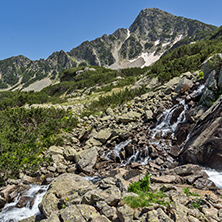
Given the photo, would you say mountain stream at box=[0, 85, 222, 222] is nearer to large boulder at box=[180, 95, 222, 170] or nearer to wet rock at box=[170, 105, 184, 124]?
wet rock at box=[170, 105, 184, 124]

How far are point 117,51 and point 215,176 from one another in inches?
6412

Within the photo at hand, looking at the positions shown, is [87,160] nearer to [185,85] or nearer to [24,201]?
[24,201]

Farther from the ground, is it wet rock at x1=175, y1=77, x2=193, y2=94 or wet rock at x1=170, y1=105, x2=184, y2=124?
wet rock at x1=175, y1=77, x2=193, y2=94

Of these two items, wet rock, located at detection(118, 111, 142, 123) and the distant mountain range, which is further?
the distant mountain range

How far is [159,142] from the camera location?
1137 centimetres

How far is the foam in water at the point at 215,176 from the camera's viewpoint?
20.9 ft

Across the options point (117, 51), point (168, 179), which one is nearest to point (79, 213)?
point (168, 179)

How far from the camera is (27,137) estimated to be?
1243 cm

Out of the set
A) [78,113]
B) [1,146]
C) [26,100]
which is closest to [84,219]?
[1,146]

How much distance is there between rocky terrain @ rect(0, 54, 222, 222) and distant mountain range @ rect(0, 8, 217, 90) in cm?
11823

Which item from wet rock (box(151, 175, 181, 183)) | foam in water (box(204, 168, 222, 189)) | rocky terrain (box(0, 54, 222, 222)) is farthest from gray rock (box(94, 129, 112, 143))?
foam in water (box(204, 168, 222, 189))

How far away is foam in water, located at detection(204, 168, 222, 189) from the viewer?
6.38 m

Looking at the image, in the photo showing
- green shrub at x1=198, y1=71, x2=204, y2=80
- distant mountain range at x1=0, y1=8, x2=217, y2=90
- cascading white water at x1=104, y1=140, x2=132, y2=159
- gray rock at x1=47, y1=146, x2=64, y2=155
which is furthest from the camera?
distant mountain range at x1=0, y1=8, x2=217, y2=90

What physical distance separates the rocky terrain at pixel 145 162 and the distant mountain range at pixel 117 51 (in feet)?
388
